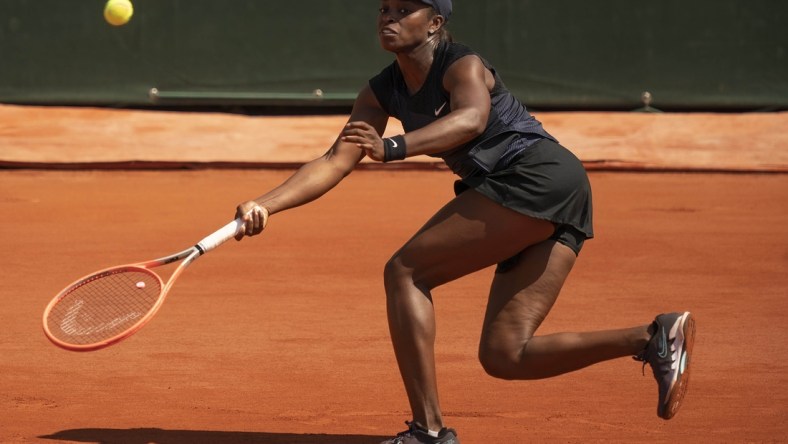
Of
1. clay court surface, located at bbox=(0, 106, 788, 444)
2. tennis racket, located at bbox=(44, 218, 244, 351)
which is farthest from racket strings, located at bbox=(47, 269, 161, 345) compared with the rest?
clay court surface, located at bbox=(0, 106, 788, 444)

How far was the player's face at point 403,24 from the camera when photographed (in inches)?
153

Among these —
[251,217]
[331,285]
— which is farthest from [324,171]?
[331,285]

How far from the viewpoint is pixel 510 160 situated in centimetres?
393

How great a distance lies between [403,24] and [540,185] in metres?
0.64

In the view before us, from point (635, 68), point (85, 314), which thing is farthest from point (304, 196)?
point (635, 68)

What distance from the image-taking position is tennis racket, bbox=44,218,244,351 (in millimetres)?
3877

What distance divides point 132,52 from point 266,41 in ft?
4.12

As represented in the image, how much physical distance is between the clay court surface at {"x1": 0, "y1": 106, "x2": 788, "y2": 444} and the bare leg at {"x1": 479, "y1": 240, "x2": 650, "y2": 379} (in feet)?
1.67

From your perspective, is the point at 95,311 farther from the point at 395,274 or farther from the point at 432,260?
the point at 432,260

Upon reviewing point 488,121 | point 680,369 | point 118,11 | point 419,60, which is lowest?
point 680,369

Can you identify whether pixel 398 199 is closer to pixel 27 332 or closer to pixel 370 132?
pixel 27 332

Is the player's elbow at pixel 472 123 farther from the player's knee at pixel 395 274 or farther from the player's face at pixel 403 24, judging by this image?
the player's knee at pixel 395 274

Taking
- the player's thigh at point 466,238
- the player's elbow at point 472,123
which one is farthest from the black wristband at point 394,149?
the player's thigh at point 466,238

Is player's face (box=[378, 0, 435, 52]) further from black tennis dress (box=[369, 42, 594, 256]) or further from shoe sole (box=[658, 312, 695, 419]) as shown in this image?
shoe sole (box=[658, 312, 695, 419])
